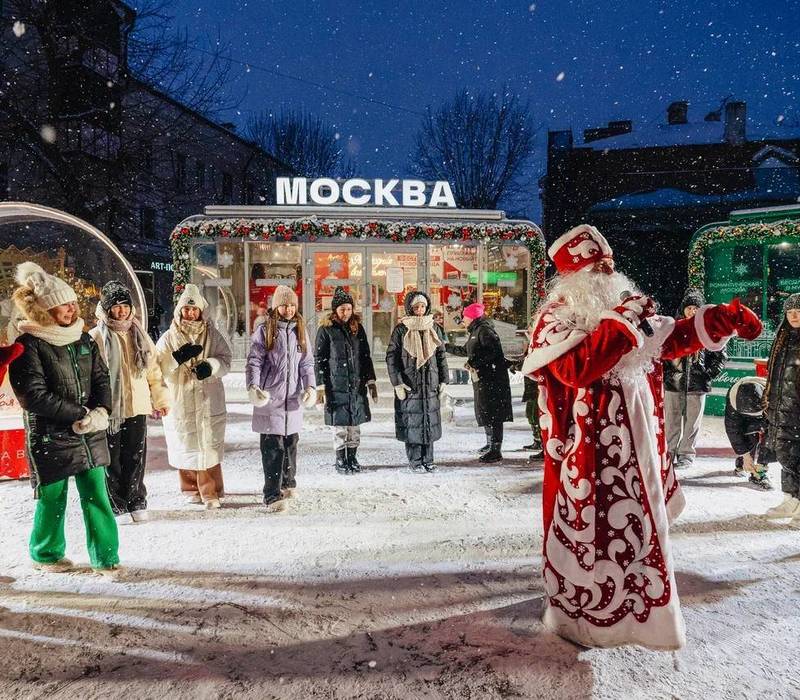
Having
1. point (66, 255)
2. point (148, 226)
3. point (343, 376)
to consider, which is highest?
point (148, 226)

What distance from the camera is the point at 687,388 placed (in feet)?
20.6

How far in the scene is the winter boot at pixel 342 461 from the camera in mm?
6191

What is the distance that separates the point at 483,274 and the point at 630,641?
9.93 m

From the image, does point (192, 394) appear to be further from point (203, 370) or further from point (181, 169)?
point (181, 169)

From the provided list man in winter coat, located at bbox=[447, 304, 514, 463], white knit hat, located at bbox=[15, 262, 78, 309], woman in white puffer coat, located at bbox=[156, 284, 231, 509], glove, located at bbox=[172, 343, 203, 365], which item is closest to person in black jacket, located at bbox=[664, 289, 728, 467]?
man in winter coat, located at bbox=[447, 304, 514, 463]

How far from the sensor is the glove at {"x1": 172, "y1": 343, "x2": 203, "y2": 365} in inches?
190

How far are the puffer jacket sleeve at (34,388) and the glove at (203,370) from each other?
4.64ft

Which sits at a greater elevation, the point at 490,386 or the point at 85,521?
the point at 490,386

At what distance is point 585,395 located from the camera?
2756mm

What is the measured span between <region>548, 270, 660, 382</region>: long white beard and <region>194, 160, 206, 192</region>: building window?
3269cm

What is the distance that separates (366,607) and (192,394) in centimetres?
254

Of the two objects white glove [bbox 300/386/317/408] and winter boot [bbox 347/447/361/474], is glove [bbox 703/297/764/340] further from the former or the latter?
winter boot [bbox 347/447/361/474]

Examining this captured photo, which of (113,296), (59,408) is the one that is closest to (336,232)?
→ (113,296)

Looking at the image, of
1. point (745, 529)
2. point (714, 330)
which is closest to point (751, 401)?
point (745, 529)
